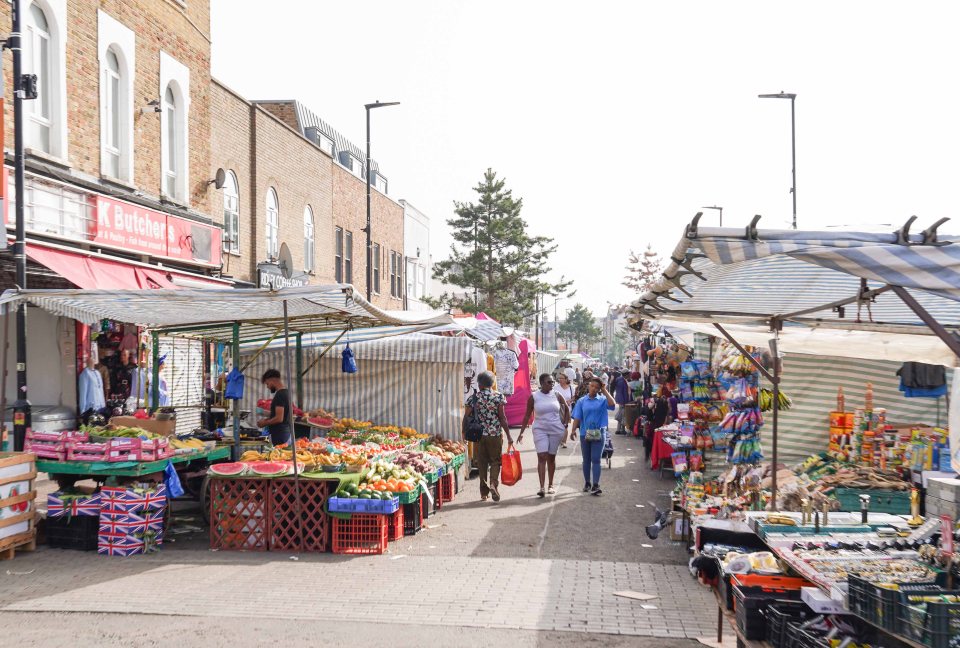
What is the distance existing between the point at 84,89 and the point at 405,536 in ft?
38.6

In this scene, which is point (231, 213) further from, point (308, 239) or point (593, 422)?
point (593, 422)

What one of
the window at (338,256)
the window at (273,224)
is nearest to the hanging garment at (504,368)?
the window at (273,224)

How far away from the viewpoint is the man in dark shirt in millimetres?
11422

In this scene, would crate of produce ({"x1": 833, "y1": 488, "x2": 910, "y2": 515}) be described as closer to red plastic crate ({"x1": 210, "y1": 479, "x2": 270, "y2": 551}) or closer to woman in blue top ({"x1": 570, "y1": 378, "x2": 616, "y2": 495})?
woman in blue top ({"x1": 570, "y1": 378, "x2": 616, "y2": 495})

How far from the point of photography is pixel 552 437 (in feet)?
42.5

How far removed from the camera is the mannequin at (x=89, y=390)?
16.0 metres

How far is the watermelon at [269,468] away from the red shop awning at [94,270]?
5.23 meters

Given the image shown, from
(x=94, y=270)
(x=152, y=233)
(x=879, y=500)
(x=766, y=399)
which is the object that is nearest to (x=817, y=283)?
(x=879, y=500)

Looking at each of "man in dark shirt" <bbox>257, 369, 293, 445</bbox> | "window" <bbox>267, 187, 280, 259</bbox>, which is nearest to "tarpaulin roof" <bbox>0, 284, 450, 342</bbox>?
"man in dark shirt" <bbox>257, 369, 293, 445</bbox>

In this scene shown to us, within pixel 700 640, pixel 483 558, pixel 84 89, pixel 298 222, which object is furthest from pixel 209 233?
pixel 700 640

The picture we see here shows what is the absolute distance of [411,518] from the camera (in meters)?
10.5

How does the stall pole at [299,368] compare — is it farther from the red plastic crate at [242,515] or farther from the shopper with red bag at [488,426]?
the red plastic crate at [242,515]

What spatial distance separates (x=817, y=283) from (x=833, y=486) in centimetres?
446

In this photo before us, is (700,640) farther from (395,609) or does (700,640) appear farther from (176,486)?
(176,486)
